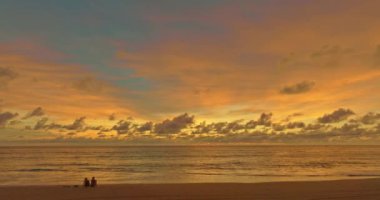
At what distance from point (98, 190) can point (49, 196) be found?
11.7ft

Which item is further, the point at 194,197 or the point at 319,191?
the point at 319,191

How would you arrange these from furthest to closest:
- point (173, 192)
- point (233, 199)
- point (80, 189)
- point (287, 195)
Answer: point (80, 189), point (173, 192), point (287, 195), point (233, 199)

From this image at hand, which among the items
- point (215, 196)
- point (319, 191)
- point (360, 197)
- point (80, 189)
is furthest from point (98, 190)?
point (360, 197)

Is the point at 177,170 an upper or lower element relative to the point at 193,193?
lower

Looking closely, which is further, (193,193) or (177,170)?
(177,170)

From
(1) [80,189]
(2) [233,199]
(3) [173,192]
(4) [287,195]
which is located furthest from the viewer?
(1) [80,189]

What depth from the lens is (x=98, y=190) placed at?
85.9 feet

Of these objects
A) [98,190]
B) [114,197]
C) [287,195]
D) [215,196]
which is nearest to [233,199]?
[215,196]

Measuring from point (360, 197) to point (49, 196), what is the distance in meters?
16.2

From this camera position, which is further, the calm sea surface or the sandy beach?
the calm sea surface

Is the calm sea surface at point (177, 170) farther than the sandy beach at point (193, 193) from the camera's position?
Yes

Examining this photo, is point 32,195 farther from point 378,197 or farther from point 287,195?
point 378,197

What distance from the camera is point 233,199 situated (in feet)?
71.2

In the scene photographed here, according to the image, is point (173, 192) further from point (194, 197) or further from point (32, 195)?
point (32, 195)
